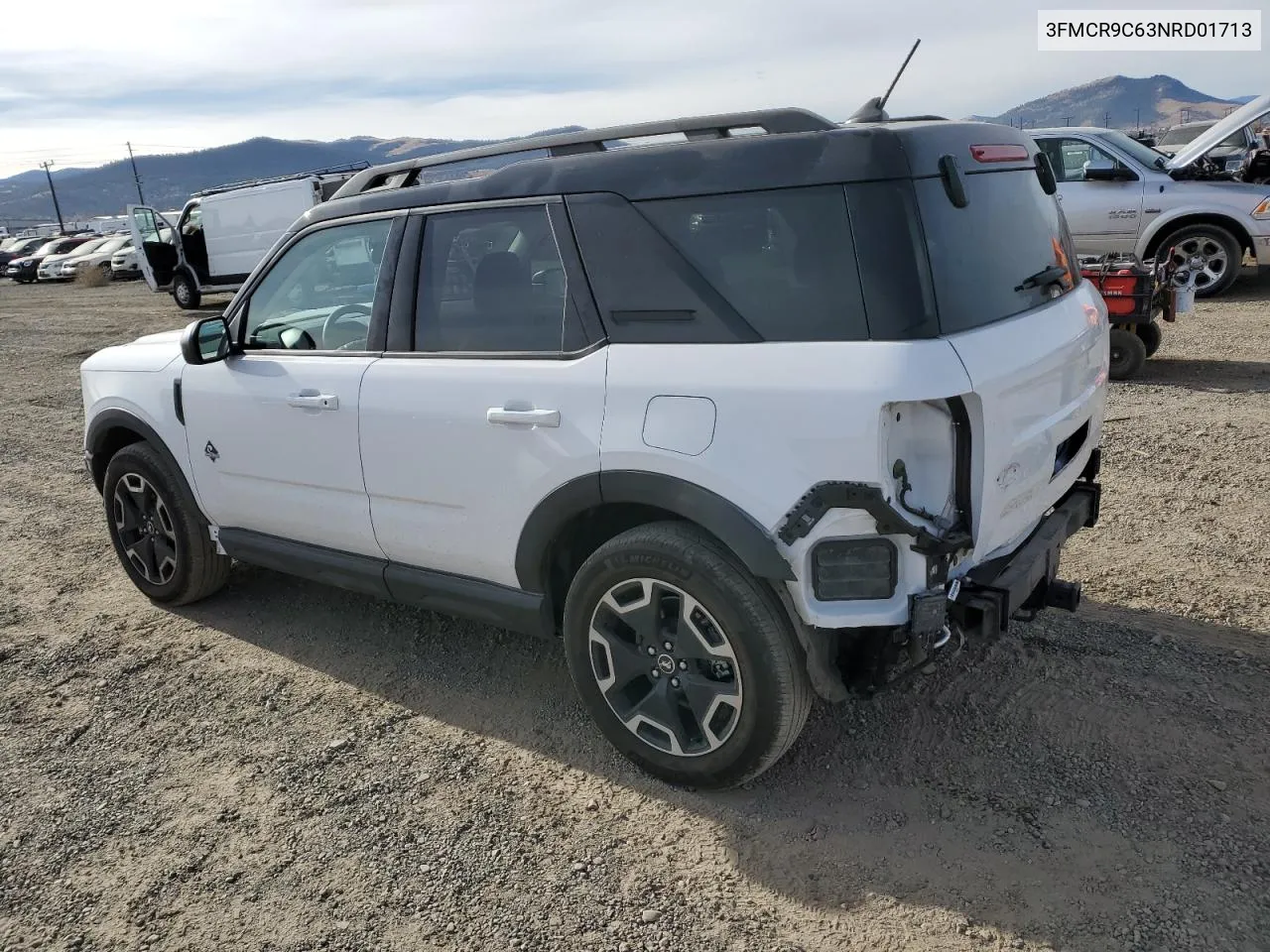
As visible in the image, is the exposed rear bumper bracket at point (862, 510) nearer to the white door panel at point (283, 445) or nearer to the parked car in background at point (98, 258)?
the white door panel at point (283, 445)

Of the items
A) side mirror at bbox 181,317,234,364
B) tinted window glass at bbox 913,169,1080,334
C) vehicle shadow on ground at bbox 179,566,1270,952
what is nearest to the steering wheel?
side mirror at bbox 181,317,234,364

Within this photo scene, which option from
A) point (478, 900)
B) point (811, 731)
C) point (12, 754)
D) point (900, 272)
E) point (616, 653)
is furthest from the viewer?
point (12, 754)

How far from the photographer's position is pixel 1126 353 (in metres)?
8.23

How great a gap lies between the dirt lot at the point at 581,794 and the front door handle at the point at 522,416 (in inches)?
46.5

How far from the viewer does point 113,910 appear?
9.29 ft

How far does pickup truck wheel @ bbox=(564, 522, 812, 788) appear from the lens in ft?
9.30

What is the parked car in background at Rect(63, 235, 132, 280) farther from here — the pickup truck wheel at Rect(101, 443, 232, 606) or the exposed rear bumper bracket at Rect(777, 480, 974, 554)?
the exposed rear bumper bracket at Rect(777, 480, 974, 554)

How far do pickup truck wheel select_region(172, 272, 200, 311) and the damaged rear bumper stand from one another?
64.7 feet

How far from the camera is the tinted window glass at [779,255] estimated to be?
2.66 meters

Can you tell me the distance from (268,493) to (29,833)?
1469 mm

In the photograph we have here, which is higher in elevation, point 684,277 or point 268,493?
point 684,277

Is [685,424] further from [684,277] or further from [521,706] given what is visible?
[521,706]

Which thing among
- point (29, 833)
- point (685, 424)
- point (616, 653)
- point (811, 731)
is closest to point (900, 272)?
point (685, 424)

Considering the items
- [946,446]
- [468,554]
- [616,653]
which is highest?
[946,446]
